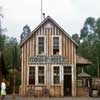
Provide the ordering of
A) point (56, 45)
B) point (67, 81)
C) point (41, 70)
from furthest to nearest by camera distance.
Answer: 1. point (67, 81)
2. point (56, 45)
3. point (41, 70)

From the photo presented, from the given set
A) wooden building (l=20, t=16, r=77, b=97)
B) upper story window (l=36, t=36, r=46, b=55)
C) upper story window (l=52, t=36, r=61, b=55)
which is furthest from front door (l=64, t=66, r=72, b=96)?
upper story window (l=36, t=36, r=46, b=55)

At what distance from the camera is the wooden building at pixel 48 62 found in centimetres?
4294

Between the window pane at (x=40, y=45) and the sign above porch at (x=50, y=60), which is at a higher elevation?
the window pane at (x=40, y=45)

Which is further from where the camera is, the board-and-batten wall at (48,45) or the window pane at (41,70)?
the board-and-batten wall at (48,45)

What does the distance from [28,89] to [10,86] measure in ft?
29.5

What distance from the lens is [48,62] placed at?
4366 centimetres

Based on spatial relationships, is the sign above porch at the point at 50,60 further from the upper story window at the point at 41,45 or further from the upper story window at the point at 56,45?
the upper story window at the point at 41,45

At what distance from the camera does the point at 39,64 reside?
43.6 metres

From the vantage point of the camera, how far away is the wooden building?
42.9 metres

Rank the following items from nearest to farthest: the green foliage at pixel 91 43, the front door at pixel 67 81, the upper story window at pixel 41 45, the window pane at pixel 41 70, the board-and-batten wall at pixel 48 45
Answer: the window pane at pixel 41 70
the front door at pixel 67 81
the board-and-batten wall at pixel 48 45
the upper story window at pixel 41 45
the green foliage at pixel 91 43

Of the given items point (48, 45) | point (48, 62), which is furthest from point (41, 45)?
point (48, 62)

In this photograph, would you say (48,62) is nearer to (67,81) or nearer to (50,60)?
(50,60)

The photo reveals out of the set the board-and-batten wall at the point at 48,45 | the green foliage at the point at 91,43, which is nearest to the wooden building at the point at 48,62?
the board-and-batten wall at the point at 48,45

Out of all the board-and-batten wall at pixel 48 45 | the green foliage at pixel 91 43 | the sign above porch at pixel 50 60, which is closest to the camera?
the sign above porch at pixel 50 60
